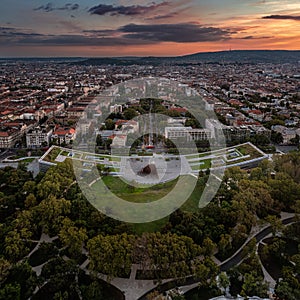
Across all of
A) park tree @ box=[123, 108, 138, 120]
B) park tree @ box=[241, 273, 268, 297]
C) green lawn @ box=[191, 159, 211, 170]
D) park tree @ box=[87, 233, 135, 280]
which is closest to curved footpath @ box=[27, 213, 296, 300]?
park tree @ box=[87, 233, 135, 280]

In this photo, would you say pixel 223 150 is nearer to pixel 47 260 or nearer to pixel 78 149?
pixel 78 149

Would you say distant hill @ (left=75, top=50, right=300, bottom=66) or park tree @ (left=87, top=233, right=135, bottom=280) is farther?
distant hill @ (left=75, top=50, right=300, bottom=66)

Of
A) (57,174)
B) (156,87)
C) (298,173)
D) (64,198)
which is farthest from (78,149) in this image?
(156,87)

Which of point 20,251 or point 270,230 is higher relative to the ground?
point 20,251

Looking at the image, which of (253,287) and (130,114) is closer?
(253,287)

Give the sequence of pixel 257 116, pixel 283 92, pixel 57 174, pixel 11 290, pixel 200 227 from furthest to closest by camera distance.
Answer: pixel 283 92, pixel 257 116, pixel 57 174, pixel 200 227, pixel 11 290

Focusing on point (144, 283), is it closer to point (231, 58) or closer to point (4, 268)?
point (4, 268)

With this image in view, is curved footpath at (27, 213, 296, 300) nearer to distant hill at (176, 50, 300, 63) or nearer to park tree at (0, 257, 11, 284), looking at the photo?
park tree at (0, 257, 11, 284)

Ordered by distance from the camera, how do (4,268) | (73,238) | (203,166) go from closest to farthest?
1. (4,268)
2. (73,238)
3. (203,166)

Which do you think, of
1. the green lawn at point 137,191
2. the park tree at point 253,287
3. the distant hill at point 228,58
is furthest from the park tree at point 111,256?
the distant hill at point 228,58

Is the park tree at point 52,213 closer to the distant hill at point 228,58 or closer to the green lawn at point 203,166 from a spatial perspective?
the green lawn at point 203,166

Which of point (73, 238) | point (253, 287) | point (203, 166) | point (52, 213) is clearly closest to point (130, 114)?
point (203, 166)
